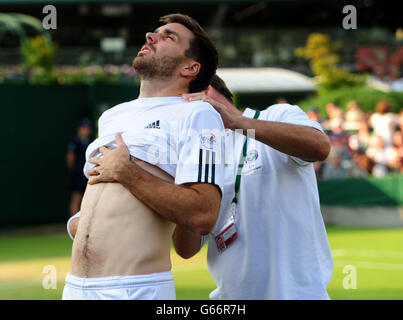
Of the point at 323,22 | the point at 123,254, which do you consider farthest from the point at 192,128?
the point at 323,22

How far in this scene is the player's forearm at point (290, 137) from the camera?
3957 mm

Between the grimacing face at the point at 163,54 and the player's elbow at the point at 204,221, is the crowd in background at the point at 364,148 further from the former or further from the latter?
the player's elbow at the point at 204,221

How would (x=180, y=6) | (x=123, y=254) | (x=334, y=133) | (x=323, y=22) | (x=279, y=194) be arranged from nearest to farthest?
(x=123, y=254), (x=279, y=194), (x=334, y=133), (x=180, y=6), (x=323, y=22)

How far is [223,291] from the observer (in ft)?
14.2

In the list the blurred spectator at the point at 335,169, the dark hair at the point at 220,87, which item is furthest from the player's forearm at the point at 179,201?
the blurred spectator at the point at 335,169

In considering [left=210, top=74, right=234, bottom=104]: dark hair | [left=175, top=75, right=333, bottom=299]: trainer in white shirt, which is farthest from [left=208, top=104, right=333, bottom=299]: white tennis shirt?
[left=210, top=74, right=234, bottom=104]: dark hair

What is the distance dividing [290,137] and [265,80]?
1079 inches

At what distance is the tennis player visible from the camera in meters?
3.60

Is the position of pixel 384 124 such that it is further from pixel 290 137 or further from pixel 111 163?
pixel 111 163

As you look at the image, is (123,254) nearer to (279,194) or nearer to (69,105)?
(279,194)

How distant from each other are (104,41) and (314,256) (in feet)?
97.0

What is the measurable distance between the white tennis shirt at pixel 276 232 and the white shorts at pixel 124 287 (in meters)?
0.63

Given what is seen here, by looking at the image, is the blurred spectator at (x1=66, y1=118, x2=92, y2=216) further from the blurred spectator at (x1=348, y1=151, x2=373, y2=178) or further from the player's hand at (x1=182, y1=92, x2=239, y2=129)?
the player's hand at (x1=182, y1=92, x2=239, y2=129)

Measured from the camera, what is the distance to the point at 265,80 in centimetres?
3116
